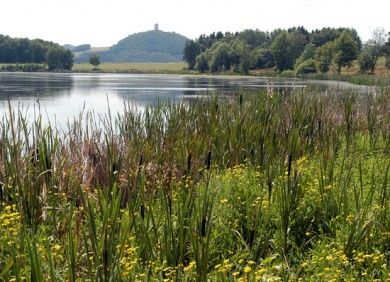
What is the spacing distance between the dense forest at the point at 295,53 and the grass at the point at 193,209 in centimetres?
7192

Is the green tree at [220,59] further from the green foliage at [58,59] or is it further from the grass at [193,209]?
the grass at [193,209]

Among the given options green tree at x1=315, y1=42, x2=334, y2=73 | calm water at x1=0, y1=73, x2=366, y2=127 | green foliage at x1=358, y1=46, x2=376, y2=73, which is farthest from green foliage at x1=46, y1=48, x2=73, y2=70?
green foliage at x1=358, y1=46, x2=376, y2=73

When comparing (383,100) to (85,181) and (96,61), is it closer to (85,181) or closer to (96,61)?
(85,181)

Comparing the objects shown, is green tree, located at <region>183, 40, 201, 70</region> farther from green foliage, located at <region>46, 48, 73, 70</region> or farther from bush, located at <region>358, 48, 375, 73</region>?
bush, located at <region>358, 48, 375, 73</region>

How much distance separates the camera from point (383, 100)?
1280 cm

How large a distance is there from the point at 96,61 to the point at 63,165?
498 feet

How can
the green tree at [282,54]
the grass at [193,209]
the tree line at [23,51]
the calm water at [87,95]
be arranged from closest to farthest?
the grass at [193,209] < the calm water at [87,95] < the green tree at [282,54] < the tree line at [23,51]

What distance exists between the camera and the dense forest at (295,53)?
79.4 m

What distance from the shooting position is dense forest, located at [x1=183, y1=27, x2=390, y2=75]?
79.4 m

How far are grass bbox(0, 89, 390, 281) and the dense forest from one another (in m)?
71.9

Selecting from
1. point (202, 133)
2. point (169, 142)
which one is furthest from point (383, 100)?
point (169, 142)

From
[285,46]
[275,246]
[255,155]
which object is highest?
[285,46]

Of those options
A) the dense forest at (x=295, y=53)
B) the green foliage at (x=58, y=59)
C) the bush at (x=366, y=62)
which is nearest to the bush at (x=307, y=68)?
the dense forest at (x=295, y=53)

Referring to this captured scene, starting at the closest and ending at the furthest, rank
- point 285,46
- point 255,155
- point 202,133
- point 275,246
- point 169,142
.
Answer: point 275,246, point 255,155, point 169,142, point 202,133, point 285,46
